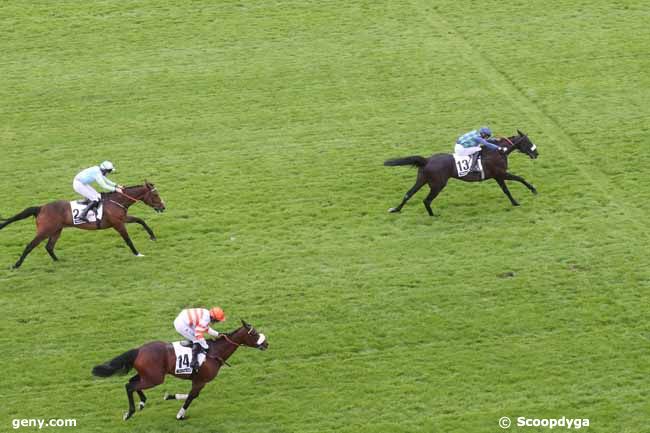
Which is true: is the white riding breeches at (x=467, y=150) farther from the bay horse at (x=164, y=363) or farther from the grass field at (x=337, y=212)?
the bay horse at (x=164, y=363)

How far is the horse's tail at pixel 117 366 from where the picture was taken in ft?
54.7

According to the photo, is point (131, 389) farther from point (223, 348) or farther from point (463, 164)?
point (463, 164)

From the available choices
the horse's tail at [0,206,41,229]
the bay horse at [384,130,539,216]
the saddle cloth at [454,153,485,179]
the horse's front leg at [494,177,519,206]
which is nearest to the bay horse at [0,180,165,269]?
the horse's tail at [0,206,41,229]

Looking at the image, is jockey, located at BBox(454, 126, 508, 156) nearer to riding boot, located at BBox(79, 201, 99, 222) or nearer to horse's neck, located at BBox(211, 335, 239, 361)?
riding boot, located at BBox(79, 201, 99, 222)

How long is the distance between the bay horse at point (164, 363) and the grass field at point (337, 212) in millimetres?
669

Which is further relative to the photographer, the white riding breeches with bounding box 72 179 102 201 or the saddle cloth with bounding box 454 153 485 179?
the saddle cloth with bounding box 454 153 485 179

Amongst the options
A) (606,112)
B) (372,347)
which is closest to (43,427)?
(372,347)

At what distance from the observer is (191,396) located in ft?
56.8

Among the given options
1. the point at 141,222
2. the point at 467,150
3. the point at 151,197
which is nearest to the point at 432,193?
the point at 467,150

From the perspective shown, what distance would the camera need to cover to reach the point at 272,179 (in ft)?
82.3

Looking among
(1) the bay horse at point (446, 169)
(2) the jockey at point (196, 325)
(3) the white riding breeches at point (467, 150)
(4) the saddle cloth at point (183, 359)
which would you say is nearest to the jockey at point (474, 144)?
(3) the white riding breeches at point (467, 150)

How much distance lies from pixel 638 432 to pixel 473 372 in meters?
2.83
